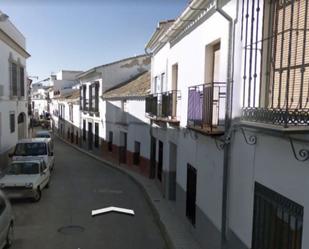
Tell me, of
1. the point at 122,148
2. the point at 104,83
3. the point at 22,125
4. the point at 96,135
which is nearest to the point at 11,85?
the point at 22,125

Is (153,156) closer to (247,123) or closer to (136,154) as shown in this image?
(136,154)

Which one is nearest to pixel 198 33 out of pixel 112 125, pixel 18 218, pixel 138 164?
pixel 18 218

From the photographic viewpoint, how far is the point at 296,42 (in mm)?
4535

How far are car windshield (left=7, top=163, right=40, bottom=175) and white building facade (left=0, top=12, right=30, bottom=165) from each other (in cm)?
428

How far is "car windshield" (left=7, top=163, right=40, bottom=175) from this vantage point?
1424 centimetres

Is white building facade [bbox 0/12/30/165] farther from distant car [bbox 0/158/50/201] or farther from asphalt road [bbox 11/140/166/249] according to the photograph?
distant car [bbox 0/158/50/201]

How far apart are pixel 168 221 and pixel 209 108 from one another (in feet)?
15.9

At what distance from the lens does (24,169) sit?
14.3 m

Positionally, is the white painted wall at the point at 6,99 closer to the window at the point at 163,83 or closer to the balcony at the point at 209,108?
the window at the point at 163,83

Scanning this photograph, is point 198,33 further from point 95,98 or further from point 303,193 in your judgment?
point 95,98

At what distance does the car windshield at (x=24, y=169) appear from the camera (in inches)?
561

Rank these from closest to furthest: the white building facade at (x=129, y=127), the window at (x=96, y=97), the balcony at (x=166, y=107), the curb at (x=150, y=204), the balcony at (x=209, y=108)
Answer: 1. the balcony at (x=209, y=108)
2. the curb at (x=150, y=204)
3. the balcony at (x=166, y=107)
4. the white building facade at (x=129, y=127)
5. the window at (x=96, y=97)

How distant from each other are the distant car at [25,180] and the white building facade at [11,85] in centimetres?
437

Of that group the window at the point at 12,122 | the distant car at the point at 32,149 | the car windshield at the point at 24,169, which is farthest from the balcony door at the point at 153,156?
the window at the point at 12,122
